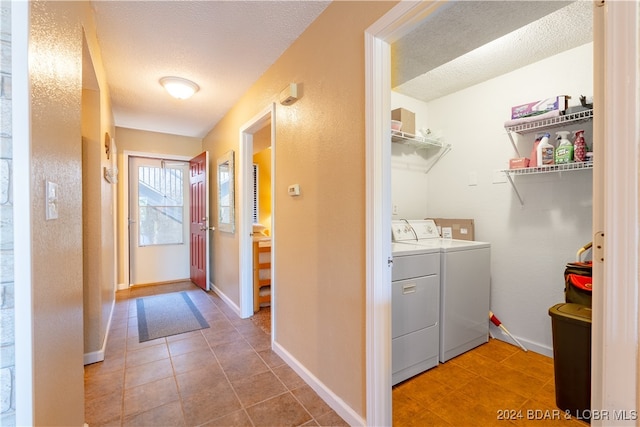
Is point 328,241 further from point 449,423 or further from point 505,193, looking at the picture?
point 505,193

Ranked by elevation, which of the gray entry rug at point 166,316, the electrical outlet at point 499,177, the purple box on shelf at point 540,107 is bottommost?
the gray entry rug at point 166,316

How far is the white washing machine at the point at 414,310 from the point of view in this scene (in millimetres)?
1847

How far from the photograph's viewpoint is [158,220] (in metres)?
4.59

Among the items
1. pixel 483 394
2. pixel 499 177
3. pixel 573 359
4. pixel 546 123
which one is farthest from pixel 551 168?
pixel 483 394

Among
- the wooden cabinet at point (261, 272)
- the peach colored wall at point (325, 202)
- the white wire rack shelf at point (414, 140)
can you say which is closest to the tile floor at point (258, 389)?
the peach colored wall at point (325, 202)

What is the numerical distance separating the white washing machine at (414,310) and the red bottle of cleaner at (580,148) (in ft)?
3.85

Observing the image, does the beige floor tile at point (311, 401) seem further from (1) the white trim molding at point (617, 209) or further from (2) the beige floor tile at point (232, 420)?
(1) the white trim molding at point (617, 209)

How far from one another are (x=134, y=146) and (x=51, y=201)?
403 cm

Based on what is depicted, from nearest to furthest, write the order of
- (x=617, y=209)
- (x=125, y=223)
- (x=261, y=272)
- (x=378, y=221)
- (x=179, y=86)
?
1. (x=617, y=209)
2. (x=378, y=221)
3. (x=179, y=86)
4. (x=261, y=272)
5. (x=125, y=223)

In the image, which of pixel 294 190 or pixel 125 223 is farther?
pixel 125 223

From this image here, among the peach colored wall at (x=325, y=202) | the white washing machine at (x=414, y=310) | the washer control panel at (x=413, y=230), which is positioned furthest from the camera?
the washer control panel at (x=413, y=230)

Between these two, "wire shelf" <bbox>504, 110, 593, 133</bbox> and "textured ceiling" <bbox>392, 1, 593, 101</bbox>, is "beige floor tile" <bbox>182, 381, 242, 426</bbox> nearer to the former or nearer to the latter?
"textured ceiling" <bbox>392, 1, 593, 101</bbox>

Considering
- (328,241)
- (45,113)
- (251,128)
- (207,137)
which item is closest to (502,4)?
(328,241)

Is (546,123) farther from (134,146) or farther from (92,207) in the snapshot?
(134,146)
